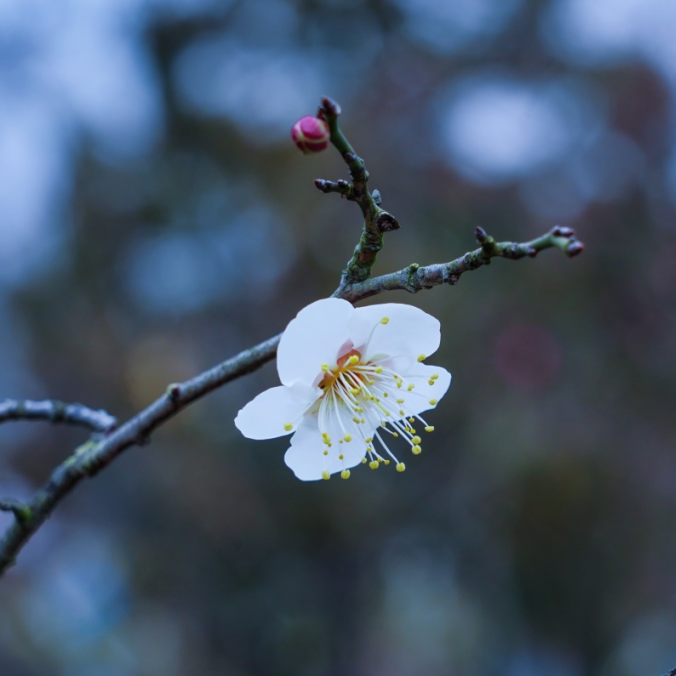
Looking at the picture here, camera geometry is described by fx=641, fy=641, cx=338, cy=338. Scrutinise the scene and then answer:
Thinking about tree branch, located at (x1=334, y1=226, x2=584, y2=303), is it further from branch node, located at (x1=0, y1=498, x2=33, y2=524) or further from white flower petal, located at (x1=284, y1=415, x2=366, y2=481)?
branch node, located at (x1=0, y1=498, x2=33, y2=524)

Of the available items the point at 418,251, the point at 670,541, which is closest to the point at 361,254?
the point at 418,251

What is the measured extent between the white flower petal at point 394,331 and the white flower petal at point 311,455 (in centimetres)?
12

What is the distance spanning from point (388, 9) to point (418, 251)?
2960 mm

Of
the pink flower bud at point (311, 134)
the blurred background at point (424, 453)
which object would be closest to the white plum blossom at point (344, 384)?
the pink flower bud at point (311, 134)

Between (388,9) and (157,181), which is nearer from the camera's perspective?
(157,181)

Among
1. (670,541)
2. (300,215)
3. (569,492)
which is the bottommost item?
(670,541)

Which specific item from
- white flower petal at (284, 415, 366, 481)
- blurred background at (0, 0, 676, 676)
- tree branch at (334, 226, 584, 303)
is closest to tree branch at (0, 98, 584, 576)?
tree branch at (334, 226, 584, 303)

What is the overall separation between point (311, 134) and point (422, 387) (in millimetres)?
406

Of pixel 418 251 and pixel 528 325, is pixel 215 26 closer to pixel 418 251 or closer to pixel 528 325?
pixel 418 251

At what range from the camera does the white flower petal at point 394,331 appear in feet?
2.51

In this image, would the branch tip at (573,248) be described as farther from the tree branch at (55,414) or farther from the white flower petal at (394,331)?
the tree branch at (55,414)

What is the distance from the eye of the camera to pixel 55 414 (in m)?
0.92

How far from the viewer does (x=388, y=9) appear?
597 centimetres

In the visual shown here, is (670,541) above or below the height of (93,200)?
below
